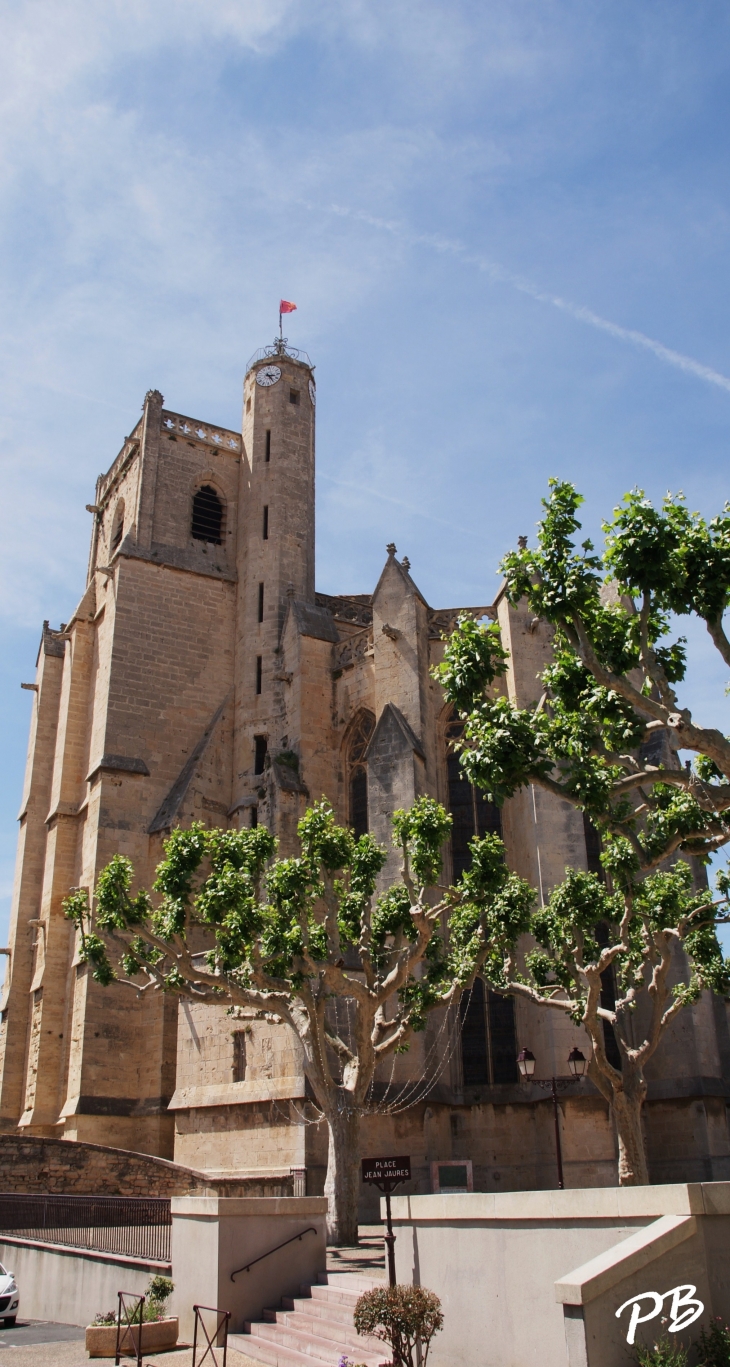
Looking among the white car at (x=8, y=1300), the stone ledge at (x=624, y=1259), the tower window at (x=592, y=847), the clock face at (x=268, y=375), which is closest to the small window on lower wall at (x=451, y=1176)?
the tower window at (x=592, y=847)

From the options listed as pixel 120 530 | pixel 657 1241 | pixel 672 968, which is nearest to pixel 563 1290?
pixel 657 1241

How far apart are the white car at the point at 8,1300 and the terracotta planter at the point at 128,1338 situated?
9.90 feet

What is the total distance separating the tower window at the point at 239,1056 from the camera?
18.4 meters

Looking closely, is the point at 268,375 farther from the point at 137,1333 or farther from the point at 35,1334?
the point at 137,1333

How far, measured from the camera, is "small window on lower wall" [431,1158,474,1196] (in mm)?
17094

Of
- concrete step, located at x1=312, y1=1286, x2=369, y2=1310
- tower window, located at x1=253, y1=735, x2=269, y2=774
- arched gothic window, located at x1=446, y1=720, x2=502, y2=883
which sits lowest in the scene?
concrete step, located at x1=312, y1=1286, x2=369, y2=1310

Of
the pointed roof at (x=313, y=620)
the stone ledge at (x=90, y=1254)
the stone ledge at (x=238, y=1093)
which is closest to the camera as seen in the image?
the stone ledge at (x=90, y=1254)

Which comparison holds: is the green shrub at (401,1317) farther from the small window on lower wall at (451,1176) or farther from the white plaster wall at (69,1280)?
the small window on lower wall at (451,1176)

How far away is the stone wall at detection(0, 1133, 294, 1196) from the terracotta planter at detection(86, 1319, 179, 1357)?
6.06 meters

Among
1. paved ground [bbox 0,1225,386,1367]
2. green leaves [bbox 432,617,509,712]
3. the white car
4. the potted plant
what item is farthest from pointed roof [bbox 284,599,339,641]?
the potted plant

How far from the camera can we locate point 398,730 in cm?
1980

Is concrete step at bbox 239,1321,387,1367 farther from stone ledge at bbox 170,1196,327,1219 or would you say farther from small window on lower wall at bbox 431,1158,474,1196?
small window on lower wall at bbox 431,1158,474,1196

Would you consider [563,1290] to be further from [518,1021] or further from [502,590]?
[502,590]

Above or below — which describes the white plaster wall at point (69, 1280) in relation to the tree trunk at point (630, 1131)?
below
